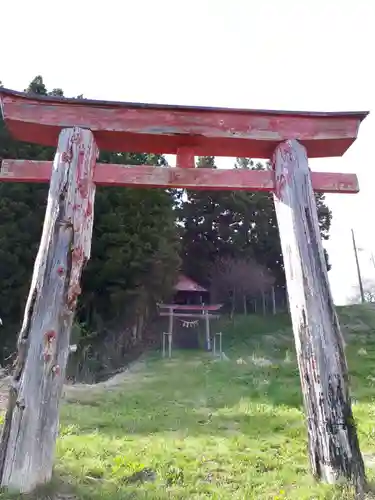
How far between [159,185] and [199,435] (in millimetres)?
3745

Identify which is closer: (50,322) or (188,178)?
(50,322)

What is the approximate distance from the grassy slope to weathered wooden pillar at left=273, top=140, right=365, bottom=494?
289 millimetres

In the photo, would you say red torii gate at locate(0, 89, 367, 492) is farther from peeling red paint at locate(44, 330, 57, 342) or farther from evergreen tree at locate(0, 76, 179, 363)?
evergreen tree at locate(0, 76, 179, 363)

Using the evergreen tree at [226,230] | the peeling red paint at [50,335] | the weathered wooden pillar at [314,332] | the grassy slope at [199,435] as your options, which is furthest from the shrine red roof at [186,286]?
the peeling red paint at [50,335]

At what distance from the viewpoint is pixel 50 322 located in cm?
361

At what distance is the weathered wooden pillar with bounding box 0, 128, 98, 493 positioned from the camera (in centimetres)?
327

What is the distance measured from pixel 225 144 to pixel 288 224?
4.19 feet

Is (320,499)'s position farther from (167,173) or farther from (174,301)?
(174,301)

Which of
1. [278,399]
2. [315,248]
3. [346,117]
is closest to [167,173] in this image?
[315,248]

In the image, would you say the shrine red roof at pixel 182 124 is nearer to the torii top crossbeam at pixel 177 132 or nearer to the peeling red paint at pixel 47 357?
the torii top crossbeam at pixel 177 132

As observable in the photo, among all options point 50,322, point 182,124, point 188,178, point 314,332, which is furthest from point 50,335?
point 182,124

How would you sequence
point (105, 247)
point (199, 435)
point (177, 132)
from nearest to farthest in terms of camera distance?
point (177, 132) → point (199, 435) → point (105, 247)

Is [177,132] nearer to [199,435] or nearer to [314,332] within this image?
Answer: [314,332]

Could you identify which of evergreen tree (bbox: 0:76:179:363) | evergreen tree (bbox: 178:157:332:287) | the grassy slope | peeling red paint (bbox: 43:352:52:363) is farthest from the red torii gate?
evergreen tree (bbox: 178:157:332:287)
